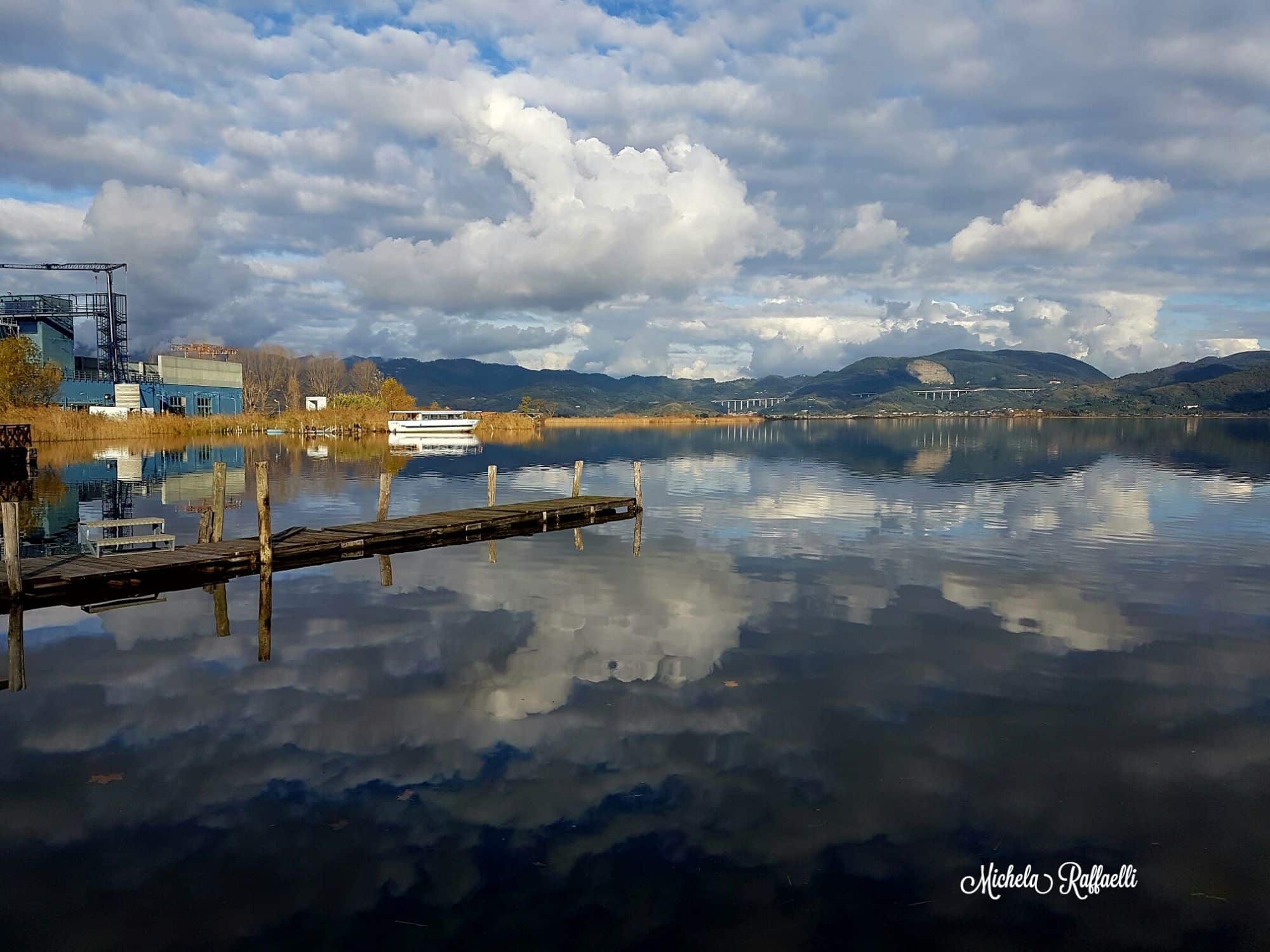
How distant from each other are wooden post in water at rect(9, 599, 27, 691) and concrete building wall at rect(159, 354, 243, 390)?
122834mm

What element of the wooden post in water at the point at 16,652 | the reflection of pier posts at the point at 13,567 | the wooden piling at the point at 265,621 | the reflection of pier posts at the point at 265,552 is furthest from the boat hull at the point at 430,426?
the wooden post in water at the point at 16,652

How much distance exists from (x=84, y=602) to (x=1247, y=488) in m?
65.7

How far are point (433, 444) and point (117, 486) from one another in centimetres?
6770

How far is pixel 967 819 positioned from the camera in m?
11.2

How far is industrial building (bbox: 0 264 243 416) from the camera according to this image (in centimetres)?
11500

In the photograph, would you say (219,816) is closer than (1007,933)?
No

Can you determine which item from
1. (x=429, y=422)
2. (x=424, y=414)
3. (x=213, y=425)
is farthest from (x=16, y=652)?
(x=424, y=414)

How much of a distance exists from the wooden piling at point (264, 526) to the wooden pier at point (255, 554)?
5cm

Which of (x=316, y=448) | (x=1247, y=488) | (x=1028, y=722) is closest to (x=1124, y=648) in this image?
(x=1028, y=722)

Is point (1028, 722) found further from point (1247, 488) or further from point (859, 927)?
point (1247, 488)

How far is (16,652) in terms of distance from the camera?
60.6ft

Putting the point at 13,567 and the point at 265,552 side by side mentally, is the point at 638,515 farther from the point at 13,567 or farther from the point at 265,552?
the point at 13,567

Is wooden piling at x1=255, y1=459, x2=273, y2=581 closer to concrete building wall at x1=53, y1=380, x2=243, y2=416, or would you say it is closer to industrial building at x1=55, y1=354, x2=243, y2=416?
concrete building wall at x1=53, y1=380, x2=243, y2=416

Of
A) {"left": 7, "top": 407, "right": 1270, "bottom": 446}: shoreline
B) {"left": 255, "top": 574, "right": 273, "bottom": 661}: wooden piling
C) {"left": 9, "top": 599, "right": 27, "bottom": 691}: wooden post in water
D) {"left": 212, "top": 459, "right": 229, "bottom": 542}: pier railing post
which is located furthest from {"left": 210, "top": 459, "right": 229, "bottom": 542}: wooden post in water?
{"left": 7, "top": 407, "right": 1270, "bottom": 446}: shoreline
